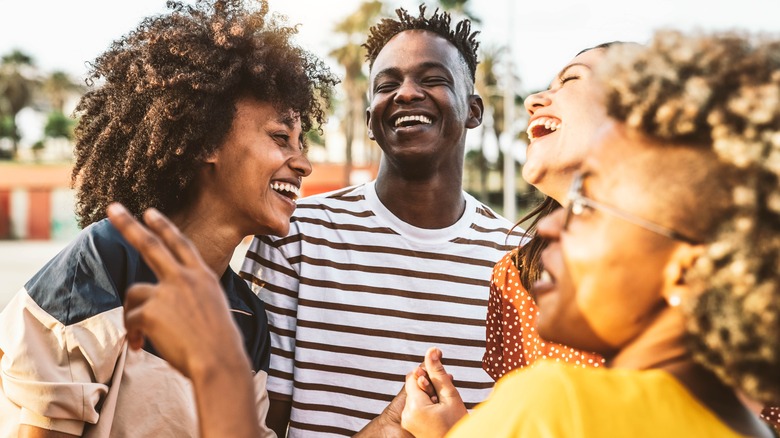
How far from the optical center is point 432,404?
2332 mm

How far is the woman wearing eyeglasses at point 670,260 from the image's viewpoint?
124cm

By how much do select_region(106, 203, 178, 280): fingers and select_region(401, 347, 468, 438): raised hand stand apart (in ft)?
3.52

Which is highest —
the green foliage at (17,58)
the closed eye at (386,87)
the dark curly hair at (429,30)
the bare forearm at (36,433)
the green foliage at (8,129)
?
the green foliage at (17,58)

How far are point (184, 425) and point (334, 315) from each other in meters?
1.09

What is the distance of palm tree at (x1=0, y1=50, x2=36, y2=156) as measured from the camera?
62406mm

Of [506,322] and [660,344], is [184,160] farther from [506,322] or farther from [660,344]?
[660,344]

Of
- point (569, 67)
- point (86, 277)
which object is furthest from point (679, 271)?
point (86, 277)

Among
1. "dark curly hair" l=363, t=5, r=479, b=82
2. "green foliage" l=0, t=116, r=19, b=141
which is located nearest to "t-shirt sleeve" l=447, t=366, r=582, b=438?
"dark curly hair" l=363, t=5, r=479, b=82

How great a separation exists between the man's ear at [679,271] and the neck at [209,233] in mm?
1955

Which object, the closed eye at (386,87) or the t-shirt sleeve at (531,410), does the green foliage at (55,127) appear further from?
the t-shirt sleeve at (531,410)

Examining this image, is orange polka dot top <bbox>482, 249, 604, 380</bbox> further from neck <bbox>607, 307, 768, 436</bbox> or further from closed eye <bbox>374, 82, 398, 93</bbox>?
closed eye <bbox>374, 82, 398, 93</bbox>

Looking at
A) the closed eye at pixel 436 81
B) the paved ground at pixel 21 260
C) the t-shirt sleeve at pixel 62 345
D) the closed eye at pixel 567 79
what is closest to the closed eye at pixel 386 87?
the closed eye at pixel 436 81

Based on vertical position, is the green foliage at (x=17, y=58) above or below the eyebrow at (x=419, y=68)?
above

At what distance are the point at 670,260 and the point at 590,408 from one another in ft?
1.21
